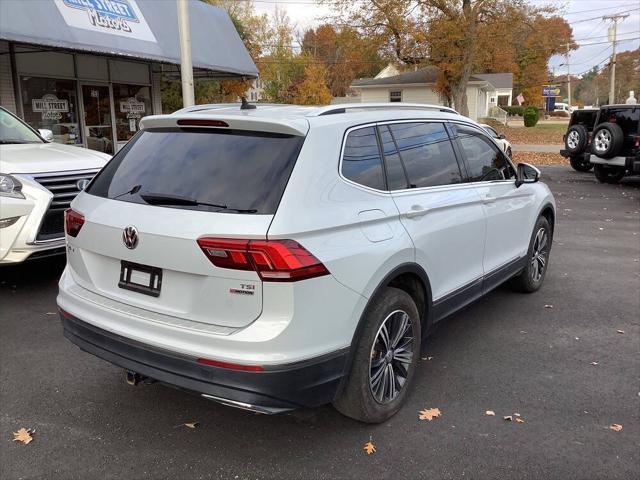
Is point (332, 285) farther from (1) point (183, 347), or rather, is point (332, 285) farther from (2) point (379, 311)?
(1) point (183, 347)

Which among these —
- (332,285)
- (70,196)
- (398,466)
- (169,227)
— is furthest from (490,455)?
(70,196)

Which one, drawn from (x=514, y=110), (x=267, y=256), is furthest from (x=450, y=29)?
(x=514, y=110)

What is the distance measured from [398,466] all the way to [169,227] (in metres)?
1.71

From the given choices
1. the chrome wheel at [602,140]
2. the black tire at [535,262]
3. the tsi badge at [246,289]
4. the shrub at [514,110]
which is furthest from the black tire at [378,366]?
the shrub at [514,110]

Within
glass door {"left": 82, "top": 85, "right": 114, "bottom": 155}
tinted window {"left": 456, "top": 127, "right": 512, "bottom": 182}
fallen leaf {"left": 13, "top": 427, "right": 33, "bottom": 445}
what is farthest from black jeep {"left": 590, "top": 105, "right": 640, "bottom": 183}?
fallen leaf {"left": 13, "top": 427, "right": 33, "bottom": 445}

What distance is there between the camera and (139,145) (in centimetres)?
355

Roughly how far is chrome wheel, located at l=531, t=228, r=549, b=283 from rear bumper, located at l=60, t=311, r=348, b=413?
11.5 feet

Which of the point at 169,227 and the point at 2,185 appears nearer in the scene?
the point at 169,227

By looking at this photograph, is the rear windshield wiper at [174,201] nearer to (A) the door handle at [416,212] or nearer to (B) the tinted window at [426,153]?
(A) the door handle at [416,212]

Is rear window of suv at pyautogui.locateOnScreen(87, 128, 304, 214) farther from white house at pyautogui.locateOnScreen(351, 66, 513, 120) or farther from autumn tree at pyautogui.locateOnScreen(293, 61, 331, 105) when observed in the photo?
white house at pyautogui.locateOnScreen(351, 66, 513, 120)

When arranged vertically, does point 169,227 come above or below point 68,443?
above

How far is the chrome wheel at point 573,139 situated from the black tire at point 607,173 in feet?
3.58

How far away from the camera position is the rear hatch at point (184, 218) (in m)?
2.78

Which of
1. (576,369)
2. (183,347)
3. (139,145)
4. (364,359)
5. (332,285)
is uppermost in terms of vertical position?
(139,145)
